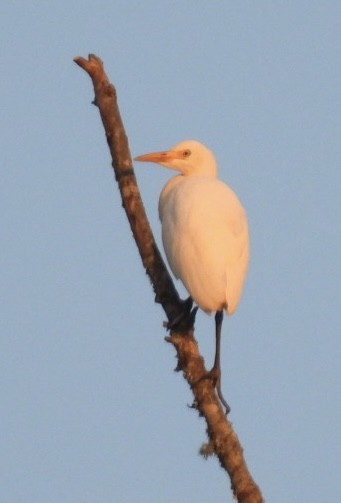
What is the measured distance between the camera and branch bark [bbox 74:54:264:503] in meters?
7.90

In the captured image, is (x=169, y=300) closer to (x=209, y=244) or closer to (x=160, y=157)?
(x=209, y=244)

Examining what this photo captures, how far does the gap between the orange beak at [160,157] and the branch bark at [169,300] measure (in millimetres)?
2668

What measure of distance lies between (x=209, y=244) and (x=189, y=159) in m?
2.03

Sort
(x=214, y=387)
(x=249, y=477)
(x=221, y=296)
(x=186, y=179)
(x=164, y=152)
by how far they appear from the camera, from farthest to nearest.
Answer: (x=164, y=152) → (x=186, y=179) → (x=221, y=296) → (x=214, y=387) → (x=249, y=477)

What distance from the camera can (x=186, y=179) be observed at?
10594 millimetres

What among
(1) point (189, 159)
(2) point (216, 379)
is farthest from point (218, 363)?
(1) point (189, 159)

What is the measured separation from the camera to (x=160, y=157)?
11.2 metres

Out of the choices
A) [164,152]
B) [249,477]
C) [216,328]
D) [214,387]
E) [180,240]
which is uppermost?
[164,152]

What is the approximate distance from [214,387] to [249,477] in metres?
0.77

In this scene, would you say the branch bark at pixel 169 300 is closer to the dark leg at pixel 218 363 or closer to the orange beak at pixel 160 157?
the dark leg at pixel 218 363

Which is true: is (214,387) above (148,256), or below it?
below

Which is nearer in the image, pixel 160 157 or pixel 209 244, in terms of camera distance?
pixel 209 244

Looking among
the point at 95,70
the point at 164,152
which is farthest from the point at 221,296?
the point at 164,152

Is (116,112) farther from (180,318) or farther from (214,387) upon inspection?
(214,387)
